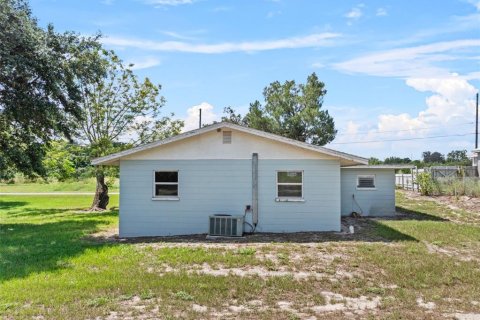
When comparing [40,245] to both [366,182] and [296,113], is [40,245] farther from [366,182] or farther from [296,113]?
[296,113]

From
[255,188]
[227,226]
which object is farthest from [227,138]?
[227,226]

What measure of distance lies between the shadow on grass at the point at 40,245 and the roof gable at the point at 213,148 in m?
2.66

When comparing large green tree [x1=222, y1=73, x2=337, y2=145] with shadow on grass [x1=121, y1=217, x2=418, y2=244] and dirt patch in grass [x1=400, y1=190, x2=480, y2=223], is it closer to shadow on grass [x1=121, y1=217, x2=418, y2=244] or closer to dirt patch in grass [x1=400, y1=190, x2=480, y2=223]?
dirt patch in grass [x1=400, y1=190, x2=480, y2=223]

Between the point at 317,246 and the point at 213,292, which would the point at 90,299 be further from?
the point at 317,246

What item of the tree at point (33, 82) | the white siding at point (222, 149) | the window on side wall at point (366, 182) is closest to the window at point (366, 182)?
the window on side wall at point (366, 182)

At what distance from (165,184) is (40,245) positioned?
13.3ft

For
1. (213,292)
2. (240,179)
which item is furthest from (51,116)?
(213,292)

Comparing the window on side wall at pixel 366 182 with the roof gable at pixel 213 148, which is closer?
the roof gable at pixel 213 148

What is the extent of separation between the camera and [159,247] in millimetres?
11016

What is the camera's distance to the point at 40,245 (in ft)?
38.1

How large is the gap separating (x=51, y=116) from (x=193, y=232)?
662 centimetres

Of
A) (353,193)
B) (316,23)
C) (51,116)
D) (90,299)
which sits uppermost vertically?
(316,23)

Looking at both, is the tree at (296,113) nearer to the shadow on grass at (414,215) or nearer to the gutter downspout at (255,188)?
the shadow on grass at (414,215)

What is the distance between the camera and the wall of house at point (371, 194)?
18.8 metres
